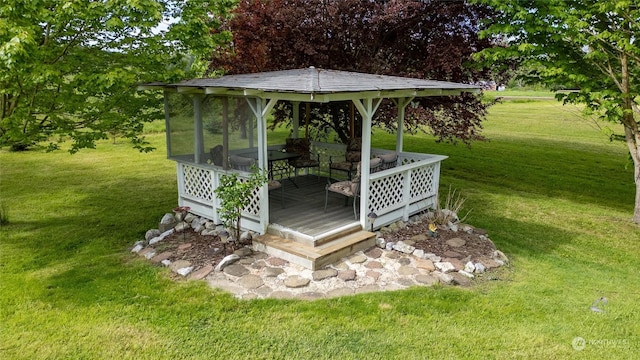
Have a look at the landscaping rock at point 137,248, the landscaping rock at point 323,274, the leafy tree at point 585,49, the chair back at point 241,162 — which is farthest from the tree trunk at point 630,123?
the landscaping rock at point 137,248

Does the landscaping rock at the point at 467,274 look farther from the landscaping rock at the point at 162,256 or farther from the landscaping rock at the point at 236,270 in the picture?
the landscaping rock at the point at 162,256

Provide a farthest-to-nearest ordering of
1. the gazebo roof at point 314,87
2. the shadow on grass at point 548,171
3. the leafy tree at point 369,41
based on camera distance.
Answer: the shadow on grass at point 548,171, the leafy tree at point 369,41, the gazebo roof at point 314,87

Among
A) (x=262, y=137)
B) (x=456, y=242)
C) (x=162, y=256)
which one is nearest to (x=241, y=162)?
(x=262, y=137)

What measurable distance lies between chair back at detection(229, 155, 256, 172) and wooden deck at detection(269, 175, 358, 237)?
33.7 inches

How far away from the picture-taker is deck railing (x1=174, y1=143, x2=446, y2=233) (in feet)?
21.4

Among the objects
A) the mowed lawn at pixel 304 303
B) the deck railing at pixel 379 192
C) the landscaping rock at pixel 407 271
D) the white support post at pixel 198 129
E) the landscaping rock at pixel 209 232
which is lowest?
the mowed lawn at pixel 304 303

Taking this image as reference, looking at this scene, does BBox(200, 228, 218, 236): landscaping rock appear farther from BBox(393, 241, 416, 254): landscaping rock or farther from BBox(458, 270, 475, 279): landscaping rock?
BBox(458, 270, 475, 279): landscaping rock

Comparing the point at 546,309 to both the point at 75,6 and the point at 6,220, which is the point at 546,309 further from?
the point at 6,220

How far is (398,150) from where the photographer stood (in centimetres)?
839

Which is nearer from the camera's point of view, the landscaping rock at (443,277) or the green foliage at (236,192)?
the landscaping rock at (443,277)

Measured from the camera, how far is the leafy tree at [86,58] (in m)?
5.38

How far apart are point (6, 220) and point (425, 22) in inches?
361

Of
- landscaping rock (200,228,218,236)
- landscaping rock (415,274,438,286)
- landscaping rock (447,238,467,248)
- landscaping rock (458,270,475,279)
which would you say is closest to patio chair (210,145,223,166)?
landscaping rock (200,228,218,236)

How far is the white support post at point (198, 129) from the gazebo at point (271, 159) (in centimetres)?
2
